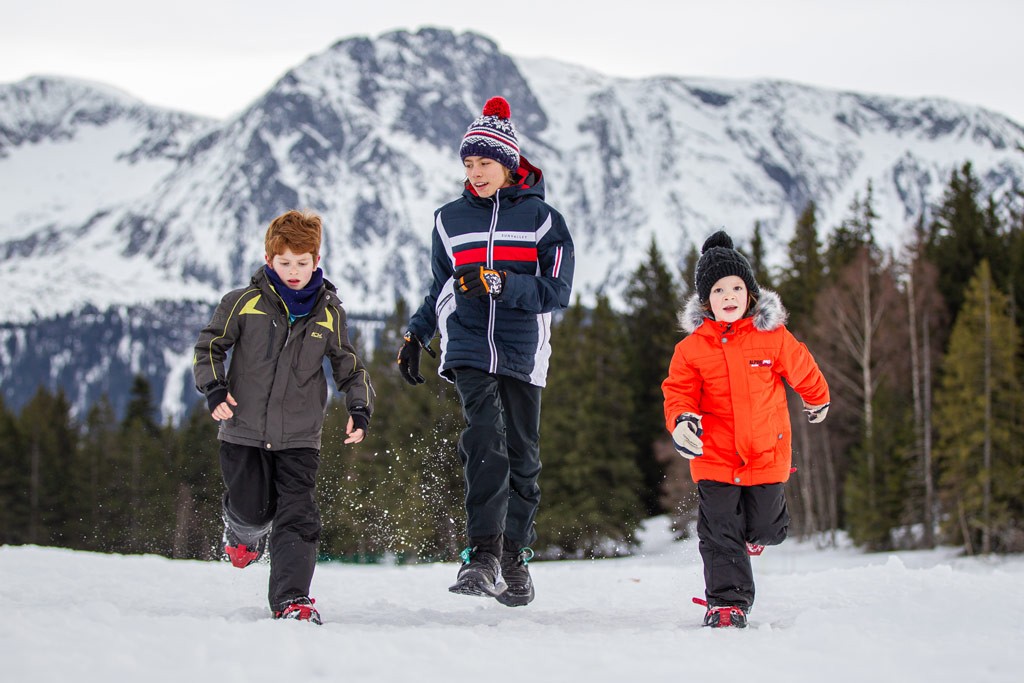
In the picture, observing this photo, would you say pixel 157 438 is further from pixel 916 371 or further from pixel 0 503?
pixel 916 371

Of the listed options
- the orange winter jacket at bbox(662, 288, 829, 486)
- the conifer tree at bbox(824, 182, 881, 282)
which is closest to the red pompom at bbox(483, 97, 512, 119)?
the orange winter jacket at bbox(662, 288, 829, 486)

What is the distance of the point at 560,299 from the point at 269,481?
180cm

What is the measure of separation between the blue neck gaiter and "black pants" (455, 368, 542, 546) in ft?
2.91

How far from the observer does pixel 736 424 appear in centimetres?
463

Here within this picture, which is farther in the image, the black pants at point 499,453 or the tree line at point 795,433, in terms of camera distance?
the tree line at point 795,433

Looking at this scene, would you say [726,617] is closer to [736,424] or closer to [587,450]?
[736,424]

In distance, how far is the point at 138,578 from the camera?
265 inches

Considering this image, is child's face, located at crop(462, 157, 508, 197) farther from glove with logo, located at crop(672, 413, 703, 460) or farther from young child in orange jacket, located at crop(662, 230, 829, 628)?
glove with logo, located at crop(672, 413, 703, 460)

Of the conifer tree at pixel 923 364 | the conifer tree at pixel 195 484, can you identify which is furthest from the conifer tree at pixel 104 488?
the conifer tree at pixel 923 364

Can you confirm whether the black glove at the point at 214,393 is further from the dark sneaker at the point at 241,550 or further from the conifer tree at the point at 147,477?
the conifer tree at the point at 147,477

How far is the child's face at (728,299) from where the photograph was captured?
15.8 feet

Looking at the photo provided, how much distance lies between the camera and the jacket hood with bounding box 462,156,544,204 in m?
5.33

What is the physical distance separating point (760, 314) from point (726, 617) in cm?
146

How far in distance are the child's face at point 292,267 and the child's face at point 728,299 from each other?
6.79 feet
